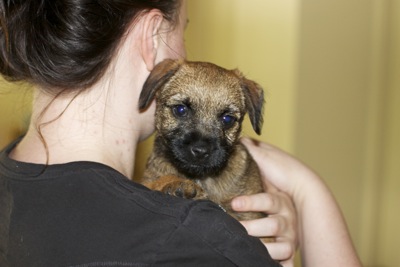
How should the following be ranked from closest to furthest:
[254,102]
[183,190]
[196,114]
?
[183,190] → [196,114] → [254,102]

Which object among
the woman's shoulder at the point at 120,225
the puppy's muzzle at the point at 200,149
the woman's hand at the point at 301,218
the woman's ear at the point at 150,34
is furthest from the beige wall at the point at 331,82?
the woman's shoulder at the point at 120,225

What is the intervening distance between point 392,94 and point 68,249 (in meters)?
2.70

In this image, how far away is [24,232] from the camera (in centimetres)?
118

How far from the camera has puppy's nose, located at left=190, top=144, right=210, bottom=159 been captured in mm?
1690

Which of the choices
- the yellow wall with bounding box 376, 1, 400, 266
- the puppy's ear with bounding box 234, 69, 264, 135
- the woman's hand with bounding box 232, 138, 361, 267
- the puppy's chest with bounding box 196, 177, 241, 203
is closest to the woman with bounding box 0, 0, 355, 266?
the woman's hand with bounding box 232, 138, 361, 267

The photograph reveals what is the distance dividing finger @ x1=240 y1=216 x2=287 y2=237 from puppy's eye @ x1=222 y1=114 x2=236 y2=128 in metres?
0.35

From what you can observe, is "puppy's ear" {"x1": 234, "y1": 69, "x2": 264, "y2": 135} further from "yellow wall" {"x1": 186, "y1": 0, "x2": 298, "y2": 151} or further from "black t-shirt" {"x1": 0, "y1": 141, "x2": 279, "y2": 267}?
"yellow wall" {"x1": 186, "y1": 0, "x2": 298, "y2": 151}

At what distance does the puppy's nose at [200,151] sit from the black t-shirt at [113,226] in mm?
551

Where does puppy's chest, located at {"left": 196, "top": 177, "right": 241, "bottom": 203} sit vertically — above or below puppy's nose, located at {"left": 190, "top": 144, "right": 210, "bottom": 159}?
below

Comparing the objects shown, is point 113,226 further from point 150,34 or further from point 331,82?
point 331,82

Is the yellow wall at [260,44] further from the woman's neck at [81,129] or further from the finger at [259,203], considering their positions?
the woman's neck at [81,129]

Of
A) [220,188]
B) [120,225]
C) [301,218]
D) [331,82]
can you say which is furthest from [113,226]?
[331,82]

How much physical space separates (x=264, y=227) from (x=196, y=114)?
1.40 feet

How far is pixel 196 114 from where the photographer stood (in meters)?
1.79
